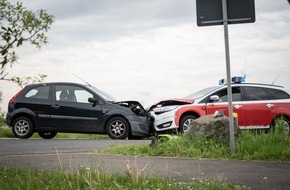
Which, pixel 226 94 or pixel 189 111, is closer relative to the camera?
pixel 189 111

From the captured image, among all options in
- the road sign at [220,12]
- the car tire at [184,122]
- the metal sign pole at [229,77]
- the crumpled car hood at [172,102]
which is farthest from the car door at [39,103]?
the metal sign pole at [229,77]

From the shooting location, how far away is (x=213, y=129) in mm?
9547

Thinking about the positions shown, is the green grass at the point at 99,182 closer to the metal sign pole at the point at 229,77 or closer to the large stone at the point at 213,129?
the metal sign pole at the point at 229,77

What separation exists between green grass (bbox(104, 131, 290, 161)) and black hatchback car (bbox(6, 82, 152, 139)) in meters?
4.29

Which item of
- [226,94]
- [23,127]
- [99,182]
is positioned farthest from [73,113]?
[99,182]

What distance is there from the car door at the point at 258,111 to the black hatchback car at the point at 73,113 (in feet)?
10.3

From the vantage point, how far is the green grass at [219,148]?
8.67 metres

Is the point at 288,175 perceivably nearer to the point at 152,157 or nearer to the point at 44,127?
the point at 152,157

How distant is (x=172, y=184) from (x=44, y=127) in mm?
9601

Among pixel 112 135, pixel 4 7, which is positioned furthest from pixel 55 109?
pixel 4 7

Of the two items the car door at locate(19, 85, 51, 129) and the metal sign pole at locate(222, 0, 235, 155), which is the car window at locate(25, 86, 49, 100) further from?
the metal sign pole at locate(222, 0, 235, 155)

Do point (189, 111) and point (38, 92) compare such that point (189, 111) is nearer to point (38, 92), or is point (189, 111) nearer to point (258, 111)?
point (258, 111)

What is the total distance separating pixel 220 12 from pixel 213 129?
231 centimetres

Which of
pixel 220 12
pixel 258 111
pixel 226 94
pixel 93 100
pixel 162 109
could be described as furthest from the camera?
pixel 226 94
